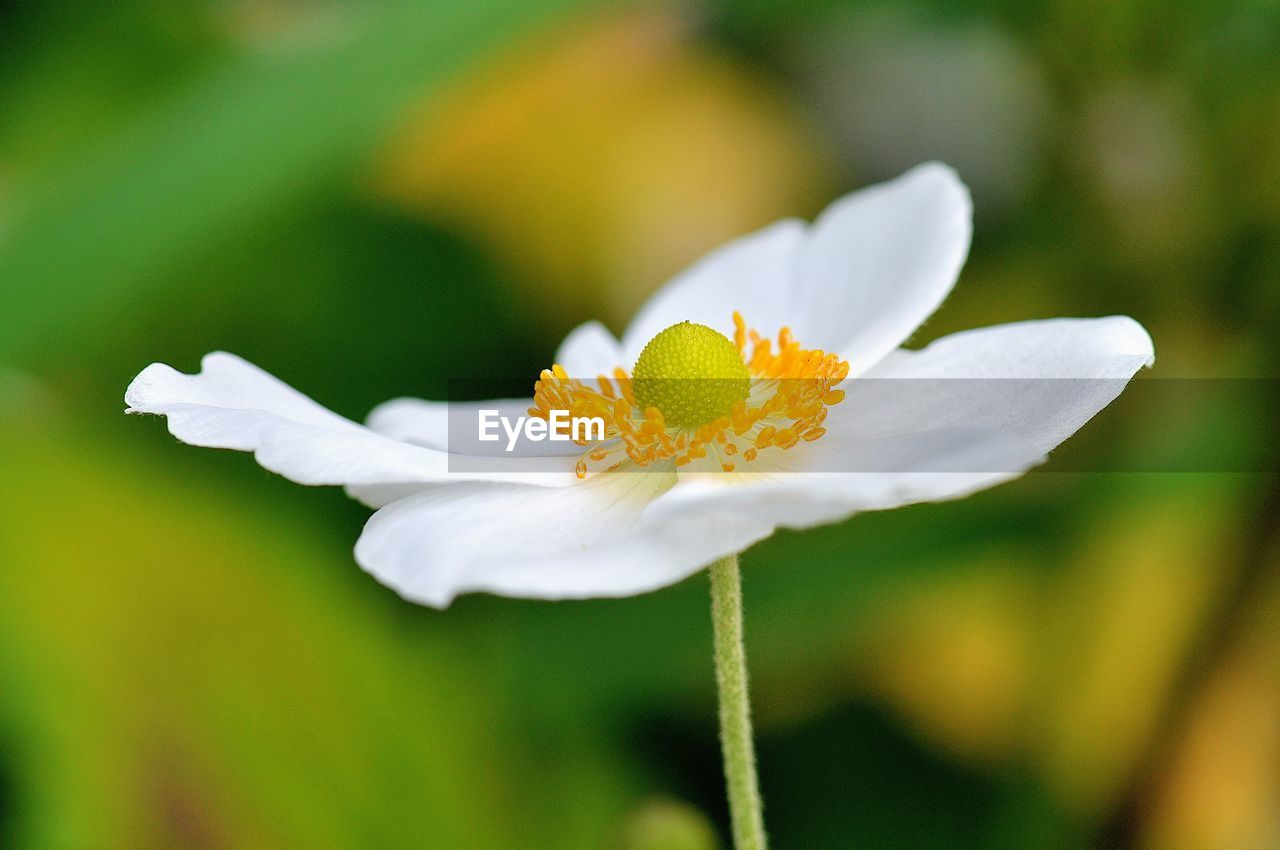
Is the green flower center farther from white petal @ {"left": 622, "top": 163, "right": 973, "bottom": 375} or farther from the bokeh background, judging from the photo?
the bokeh background

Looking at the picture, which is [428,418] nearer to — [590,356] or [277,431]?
[590,356]

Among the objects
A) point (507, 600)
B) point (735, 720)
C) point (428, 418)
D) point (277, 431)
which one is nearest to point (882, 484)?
point (735, 720)

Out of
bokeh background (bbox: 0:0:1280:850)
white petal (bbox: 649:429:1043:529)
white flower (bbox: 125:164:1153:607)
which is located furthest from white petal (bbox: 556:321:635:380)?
bokeh background (bbox: 0:0:1280:850)

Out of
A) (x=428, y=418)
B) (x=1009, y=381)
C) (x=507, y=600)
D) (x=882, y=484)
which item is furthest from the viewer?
(x=507, y=600)

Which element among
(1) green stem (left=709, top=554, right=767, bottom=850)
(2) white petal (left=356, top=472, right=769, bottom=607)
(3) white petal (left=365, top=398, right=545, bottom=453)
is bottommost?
(1) green stem (left=709, top=554, right=767, bottom=850)

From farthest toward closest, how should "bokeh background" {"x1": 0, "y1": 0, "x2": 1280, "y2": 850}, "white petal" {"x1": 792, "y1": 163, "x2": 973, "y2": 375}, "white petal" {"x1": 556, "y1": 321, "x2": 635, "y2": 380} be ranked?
1. "bokeh background" {"x1": 0, "y1": 0, "x2": 1280, "y2": 850}
2. "white petal" {"x1": 556, "y1": 321, "x2": 635, "y2": 380}
3. "white petal" {"x1": 792, "y1": 163, "x2": 973, "y2": 375}

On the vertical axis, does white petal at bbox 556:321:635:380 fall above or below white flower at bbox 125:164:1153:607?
above
